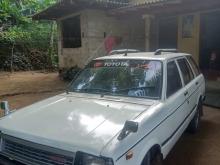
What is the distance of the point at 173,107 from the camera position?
3777 mm

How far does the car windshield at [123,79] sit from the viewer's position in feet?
12.2

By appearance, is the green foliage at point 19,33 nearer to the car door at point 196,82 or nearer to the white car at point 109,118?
the car door at point 196,82

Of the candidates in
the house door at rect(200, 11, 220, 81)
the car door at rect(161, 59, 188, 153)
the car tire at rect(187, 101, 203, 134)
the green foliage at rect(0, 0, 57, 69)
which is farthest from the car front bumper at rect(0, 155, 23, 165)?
the green foliage at rect(0, 0, 57, 69)

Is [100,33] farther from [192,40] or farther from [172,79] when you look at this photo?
[172,79]

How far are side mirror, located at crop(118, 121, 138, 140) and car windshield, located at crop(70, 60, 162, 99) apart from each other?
1.10m

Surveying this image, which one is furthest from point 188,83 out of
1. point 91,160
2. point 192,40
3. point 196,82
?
point 192,40

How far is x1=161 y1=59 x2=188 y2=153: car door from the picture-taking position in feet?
11.7

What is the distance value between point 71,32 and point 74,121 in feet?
38.7

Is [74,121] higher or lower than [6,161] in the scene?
higher

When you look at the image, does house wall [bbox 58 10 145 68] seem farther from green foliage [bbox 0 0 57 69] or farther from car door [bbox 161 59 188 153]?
car door [bbox 161 59 188 153]

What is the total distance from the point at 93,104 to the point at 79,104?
0.60ft

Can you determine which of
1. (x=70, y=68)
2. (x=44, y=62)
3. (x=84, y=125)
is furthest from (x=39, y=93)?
(x=44, y=62)

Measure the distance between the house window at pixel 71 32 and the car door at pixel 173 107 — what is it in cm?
926

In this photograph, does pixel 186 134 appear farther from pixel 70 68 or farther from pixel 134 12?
pixel 70 68
